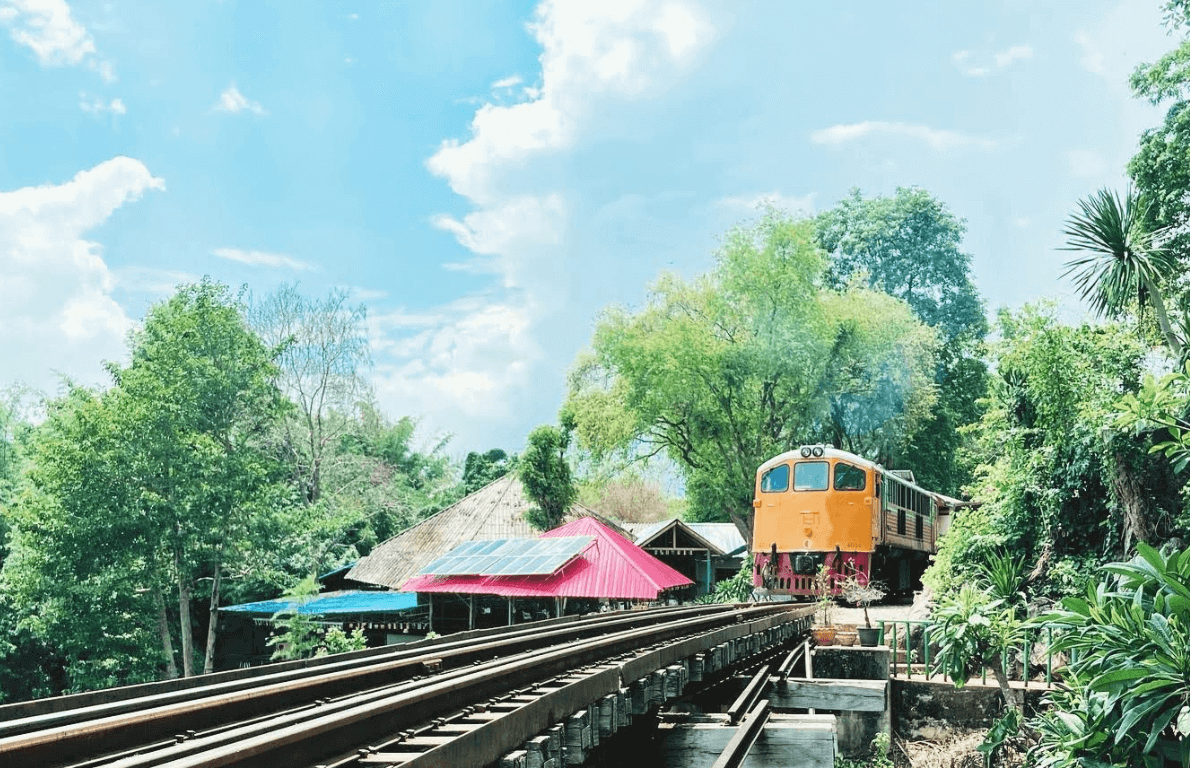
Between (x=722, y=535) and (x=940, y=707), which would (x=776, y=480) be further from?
(x=722, y=535)

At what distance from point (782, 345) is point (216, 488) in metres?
17.0

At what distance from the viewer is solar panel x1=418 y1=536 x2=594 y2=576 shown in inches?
766

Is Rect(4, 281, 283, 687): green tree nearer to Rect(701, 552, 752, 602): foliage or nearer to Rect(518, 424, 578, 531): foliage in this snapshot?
Rect(518, 424, 578, 531): foliage

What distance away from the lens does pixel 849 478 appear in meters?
18.5

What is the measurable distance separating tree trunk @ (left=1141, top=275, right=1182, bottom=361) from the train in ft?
19.9

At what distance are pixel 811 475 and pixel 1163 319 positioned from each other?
7.28 meters

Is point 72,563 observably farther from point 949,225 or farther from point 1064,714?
point 949,225

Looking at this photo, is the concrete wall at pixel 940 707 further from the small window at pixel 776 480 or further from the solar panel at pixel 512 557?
the solar panel at pixel 512 557

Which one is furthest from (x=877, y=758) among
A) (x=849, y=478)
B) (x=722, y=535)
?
(x=722, y=535)

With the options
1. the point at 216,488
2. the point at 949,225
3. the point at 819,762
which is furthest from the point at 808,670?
the point at 949,225

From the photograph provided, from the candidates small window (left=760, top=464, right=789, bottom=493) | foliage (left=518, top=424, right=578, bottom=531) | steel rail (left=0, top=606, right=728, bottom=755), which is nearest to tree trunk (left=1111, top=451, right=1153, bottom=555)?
small window (left=760, top=464, right=789, bottom=493)

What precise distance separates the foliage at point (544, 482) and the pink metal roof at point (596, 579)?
6.72 meters

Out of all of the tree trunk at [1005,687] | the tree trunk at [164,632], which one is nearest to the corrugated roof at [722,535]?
the tree trunk at [164,632]

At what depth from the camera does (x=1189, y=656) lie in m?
Answer: 6.52
